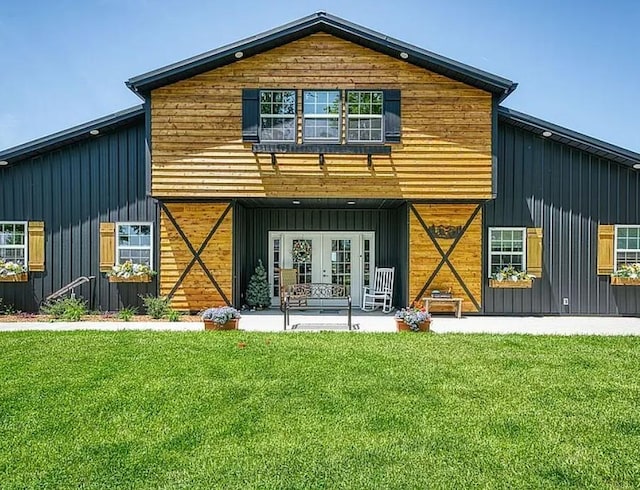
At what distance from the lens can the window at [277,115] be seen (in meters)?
9.62

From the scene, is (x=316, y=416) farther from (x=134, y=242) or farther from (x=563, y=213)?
(x=563, y=213)

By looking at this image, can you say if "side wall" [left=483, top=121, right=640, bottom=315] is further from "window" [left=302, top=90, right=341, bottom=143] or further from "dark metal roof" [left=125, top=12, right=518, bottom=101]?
"window" [left=302, top=90, right=341, bottom=143]

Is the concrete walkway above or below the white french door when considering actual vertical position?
below

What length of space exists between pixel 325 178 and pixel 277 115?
5.53 ft

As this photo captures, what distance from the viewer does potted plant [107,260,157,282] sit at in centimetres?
1010

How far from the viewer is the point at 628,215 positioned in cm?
1035

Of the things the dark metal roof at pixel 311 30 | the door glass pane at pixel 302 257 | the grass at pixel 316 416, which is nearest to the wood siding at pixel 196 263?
the door glass pane at pixel 302 257

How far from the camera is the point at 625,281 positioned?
10219 millimetres

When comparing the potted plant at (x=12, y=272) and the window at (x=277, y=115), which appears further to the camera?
the potted plant at (x=12, y=272)

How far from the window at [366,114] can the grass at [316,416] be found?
193 inches

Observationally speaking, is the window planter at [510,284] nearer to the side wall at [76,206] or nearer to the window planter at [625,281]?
the window planter at [625,281]

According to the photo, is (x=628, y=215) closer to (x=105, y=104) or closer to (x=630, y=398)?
(x=630, y=398)

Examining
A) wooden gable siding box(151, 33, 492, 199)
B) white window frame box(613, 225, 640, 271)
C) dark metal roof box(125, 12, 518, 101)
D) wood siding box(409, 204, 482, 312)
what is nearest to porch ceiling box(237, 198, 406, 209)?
wooden gable siding box(151, 33, 492, 199)

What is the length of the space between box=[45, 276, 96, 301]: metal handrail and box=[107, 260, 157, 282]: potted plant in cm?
55
